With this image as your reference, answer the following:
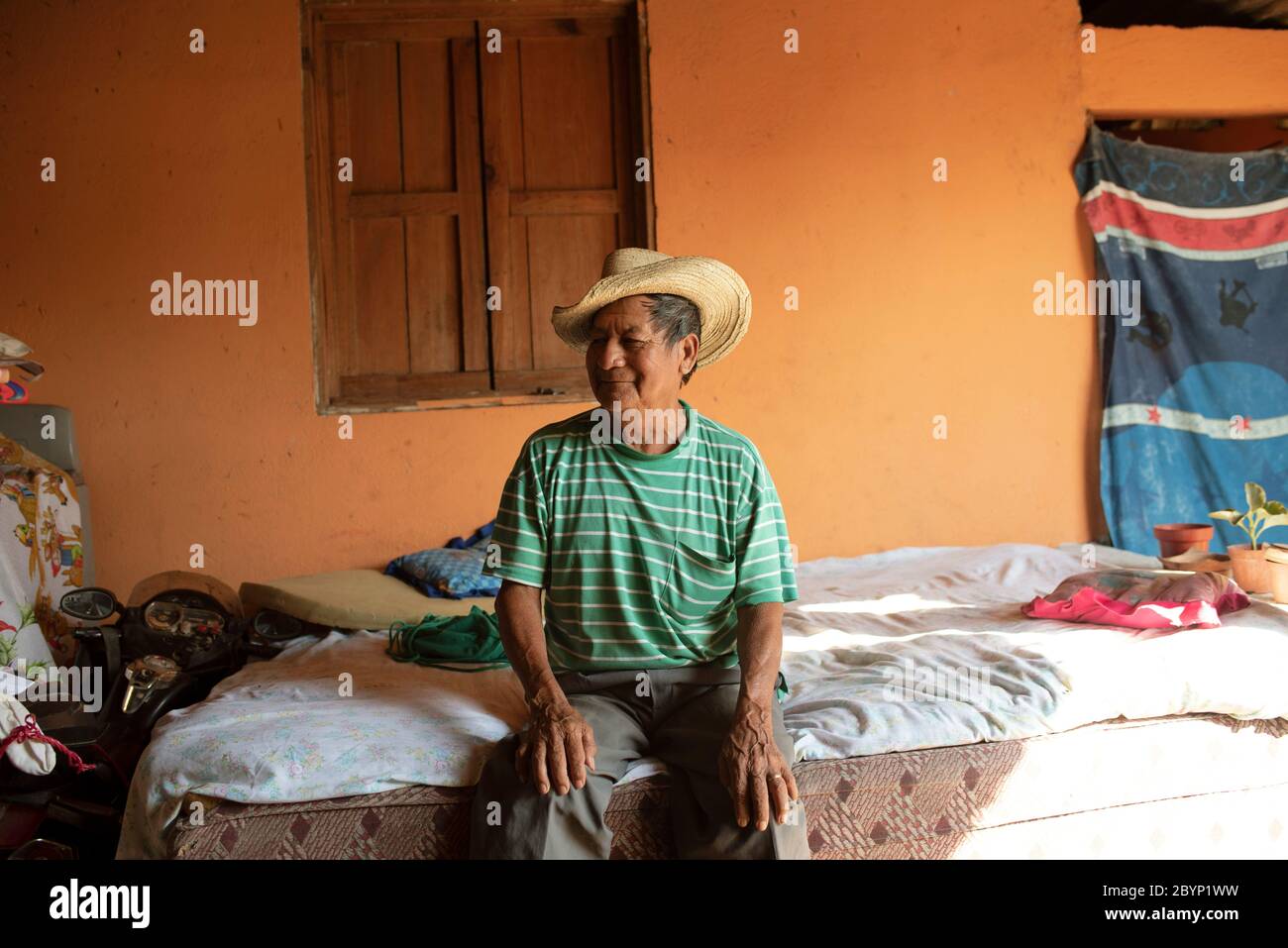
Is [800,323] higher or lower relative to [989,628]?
higher

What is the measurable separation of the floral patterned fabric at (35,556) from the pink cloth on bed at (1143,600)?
2.66 meters

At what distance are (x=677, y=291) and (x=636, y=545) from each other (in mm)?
513

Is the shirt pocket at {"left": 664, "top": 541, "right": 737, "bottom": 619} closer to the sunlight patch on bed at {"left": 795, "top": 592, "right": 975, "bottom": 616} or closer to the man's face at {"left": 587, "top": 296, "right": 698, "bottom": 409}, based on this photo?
the man's face at {"left": 587, "top": 296, "right": 698, "bottom": 409}

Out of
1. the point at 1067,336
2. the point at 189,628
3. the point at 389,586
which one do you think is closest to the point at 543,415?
the point at 389,586

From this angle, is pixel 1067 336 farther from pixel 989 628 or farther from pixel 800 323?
pixel 989 628

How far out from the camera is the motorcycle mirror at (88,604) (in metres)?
2.65

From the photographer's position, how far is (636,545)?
191cm

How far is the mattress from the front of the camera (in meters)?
1.80

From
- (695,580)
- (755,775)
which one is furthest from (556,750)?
(695,580)

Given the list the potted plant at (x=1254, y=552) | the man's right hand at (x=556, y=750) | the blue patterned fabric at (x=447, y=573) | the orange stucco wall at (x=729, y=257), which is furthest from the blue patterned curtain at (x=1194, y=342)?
the man's right hand at (x=556, y=750)

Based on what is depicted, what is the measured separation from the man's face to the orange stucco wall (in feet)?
6.74

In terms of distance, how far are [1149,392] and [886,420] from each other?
3.69 ft

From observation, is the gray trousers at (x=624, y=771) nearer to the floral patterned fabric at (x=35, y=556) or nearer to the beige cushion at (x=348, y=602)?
the beige cushion at (x=348, y=602)

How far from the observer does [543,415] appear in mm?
3982
